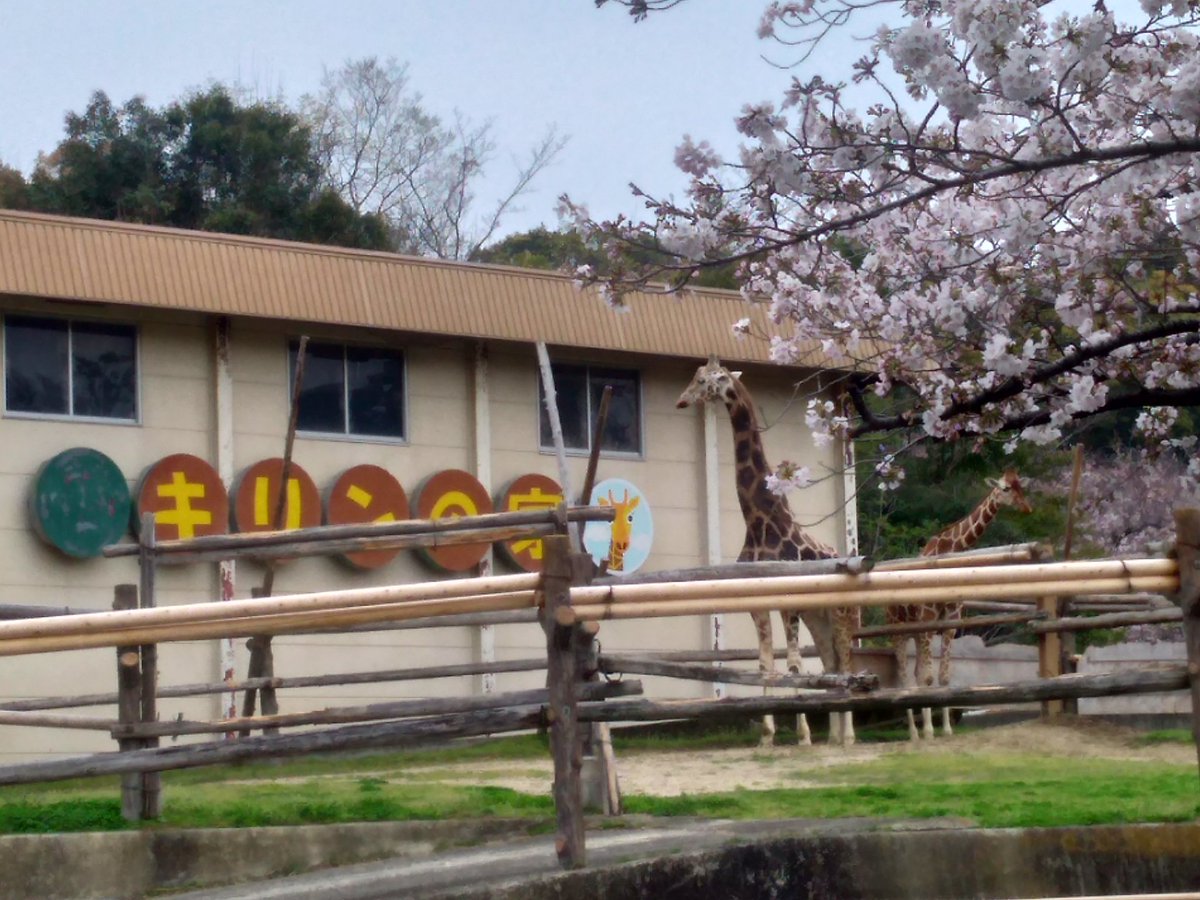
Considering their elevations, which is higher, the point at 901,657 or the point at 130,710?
the point at 130,710

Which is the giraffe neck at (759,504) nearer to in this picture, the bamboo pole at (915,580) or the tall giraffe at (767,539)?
the tall giraffe at (767,539)

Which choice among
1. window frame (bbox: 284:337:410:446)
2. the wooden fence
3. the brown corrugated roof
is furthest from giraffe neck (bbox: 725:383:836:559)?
the wooden fence

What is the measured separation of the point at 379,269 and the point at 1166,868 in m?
9.98

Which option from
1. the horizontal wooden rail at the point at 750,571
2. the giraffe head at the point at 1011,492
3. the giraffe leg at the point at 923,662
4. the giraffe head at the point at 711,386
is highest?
A: the giraffe head at the point at 711,386

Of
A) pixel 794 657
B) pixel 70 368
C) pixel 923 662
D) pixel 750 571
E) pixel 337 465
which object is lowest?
pixel 923 662

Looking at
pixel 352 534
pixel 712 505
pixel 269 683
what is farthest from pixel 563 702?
pixel 712 505

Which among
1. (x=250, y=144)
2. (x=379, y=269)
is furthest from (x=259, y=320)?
(x=250, y=144)

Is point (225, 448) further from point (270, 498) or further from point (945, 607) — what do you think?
point (945, 607)

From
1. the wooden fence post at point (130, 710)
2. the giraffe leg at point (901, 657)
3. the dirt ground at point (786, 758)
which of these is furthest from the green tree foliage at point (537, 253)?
the wooden fence post at point (130, 710)

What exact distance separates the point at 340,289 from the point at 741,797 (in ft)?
24.5

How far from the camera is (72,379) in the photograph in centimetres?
1348

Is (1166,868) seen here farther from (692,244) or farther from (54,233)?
(54,233)

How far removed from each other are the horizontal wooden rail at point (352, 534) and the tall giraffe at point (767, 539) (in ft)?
11.7

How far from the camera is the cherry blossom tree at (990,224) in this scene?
6605mm
